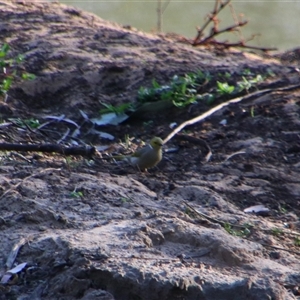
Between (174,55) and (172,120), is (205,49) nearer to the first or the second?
(174,55)

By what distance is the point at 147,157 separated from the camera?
5.00 meters

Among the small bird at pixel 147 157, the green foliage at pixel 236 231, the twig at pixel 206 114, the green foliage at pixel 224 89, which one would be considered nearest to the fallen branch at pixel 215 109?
the twig at pixel 206 114

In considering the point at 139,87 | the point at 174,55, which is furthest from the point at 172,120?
the point at 174,55

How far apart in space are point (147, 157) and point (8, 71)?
2.12 meters

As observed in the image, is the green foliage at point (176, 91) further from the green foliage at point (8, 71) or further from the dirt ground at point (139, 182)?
the green foliage at point (8, 71)

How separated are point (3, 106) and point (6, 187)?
1.88 meters

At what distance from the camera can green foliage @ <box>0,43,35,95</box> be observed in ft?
20.8

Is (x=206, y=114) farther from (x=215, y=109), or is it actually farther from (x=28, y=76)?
(x=28, y=76)

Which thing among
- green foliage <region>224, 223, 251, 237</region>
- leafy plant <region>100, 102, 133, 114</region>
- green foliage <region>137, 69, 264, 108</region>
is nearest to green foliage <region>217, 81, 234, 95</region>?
green foliage <region>137, 69, 264, 108</region>

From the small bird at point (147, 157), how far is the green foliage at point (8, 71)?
1.56 m

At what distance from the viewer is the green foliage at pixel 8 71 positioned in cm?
635

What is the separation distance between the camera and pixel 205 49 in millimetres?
7914

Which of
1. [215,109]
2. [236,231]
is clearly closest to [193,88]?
[215,109]

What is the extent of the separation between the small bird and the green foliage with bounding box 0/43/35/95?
1564 millimetres
